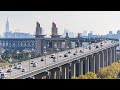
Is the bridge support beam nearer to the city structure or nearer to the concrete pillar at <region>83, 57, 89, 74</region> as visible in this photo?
the city structure

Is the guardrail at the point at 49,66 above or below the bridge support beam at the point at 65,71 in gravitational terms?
above

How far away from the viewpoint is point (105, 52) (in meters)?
14.5

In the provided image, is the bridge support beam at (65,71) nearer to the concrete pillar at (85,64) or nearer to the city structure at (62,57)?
the city structure at (62,57)

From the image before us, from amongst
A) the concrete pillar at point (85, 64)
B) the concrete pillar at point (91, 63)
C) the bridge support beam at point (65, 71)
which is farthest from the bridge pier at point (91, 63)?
the bridge support beam at point (65, 71)

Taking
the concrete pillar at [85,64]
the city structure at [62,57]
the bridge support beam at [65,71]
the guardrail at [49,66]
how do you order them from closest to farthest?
1. the guardrail at [49,66]
2. the city structure at [62,57]
3. the bridge support beam at [65,71]
4. the concrete pillar at [85,64]

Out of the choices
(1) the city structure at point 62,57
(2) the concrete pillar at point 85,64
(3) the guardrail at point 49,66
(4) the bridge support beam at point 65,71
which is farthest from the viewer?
(2) the concrete pillar at point 85,64

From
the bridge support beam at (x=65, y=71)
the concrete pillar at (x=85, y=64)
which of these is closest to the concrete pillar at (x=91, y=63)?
the concrete pillar at (x=85, y=64)

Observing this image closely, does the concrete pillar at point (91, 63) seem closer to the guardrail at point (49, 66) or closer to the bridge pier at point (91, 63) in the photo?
the bridge pier at point (91, 63)

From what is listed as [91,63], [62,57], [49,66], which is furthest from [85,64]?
[49,66]

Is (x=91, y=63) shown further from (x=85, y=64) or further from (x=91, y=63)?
(x=85, y=64)

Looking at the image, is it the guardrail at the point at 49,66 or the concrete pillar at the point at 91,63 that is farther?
the concrete pillar at the point at 91,63

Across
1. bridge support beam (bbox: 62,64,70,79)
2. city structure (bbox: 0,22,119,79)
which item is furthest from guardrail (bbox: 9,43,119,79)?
bridge support beam (bbox: 62,64,70,79)

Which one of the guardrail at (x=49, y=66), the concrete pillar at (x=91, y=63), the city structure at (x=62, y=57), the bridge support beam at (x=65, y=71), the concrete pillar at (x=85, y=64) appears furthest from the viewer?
the concrete pillar at (x=91, y=63)

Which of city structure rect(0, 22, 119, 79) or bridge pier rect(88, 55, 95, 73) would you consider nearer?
city structure rect(0, 22, 119, 79)
